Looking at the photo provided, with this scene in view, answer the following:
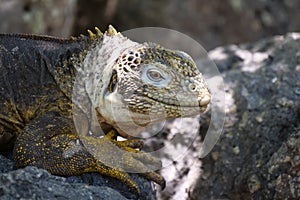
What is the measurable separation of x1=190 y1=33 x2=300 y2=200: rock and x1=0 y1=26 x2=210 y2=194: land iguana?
42.7 inches

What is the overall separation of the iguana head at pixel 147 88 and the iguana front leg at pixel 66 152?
338 mm

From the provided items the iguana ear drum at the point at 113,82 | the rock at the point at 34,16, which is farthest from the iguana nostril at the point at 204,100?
the rock at the point at 34,16

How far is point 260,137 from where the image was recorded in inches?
258

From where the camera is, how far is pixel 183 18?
44.8 feet

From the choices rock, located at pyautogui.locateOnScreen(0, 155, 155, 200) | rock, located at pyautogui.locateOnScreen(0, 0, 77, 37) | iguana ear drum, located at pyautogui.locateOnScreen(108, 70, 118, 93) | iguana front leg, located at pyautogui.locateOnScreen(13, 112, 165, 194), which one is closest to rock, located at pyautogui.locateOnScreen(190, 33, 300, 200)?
iguana front leg, located at pyautogui.locateOnScreen(13, 112, 165, 194)

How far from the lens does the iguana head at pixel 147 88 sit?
5.40m


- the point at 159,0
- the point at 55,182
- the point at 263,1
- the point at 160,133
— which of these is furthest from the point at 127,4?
the point at 55,182

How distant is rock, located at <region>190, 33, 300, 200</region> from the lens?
5914 millimetres

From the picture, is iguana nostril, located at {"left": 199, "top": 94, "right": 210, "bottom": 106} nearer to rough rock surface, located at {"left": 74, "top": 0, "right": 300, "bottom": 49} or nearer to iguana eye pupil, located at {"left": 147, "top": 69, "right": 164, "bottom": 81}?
iguana eye pupil, located at {"left": 147, "top": 69, "right": 164, "bottom": 81}

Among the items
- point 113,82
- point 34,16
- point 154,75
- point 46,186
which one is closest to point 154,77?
point 154,75

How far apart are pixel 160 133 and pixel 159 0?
22.2 ft

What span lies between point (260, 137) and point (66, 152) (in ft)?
7.84

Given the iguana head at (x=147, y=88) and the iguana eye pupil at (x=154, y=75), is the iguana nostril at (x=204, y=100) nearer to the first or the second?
the iguana head at (x=147, y=88)

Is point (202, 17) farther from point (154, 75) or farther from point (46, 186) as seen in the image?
point (46, 186)
